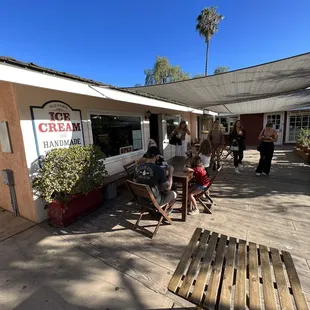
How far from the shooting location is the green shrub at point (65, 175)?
2451 mm

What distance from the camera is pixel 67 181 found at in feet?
8.22

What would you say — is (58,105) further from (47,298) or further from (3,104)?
(47,298)

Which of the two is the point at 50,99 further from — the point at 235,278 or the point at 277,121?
the point at 277,121

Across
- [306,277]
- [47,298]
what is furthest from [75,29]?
[306,277]

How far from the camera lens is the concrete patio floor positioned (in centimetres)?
150

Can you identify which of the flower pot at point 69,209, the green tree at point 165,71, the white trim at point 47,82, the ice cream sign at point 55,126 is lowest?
the flower pot at point 69,209

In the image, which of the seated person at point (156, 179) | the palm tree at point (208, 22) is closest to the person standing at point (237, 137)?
the seated person at point (156, 179)

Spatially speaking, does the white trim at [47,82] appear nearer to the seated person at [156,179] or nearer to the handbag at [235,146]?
the seated person at [156,179]

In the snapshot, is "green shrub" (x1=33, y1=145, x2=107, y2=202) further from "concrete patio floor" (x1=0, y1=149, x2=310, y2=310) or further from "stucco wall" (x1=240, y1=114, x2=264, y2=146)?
"stucco wall" (x1=240, y1=114, x2=264, y2=146)

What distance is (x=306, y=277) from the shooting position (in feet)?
5.35

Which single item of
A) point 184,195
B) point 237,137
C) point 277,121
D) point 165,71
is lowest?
point 184,195

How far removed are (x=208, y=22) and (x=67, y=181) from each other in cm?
2101

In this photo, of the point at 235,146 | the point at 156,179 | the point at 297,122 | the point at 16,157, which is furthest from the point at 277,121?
the point at 16,157

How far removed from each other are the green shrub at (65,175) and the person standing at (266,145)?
4594 millimetres
